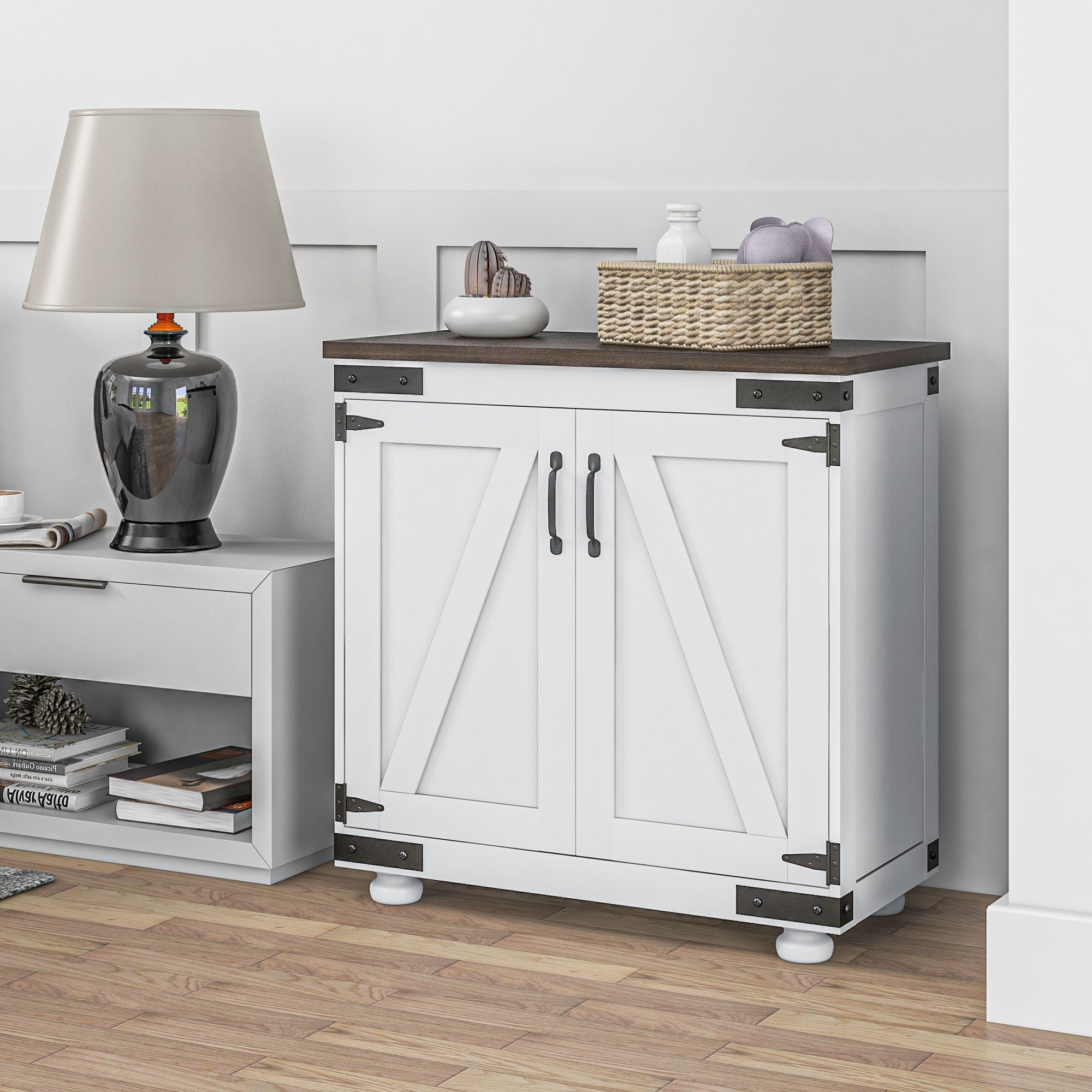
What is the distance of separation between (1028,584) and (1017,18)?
772mm

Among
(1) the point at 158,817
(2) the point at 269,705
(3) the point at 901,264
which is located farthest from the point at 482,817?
(3) the point at 901,264

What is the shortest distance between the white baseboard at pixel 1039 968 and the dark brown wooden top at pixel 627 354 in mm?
825

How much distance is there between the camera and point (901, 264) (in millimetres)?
2980

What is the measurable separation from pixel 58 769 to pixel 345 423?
0.97m

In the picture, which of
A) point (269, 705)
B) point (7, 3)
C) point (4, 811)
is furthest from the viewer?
point (7, 3)

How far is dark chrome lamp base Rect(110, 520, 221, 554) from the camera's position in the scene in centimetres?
320

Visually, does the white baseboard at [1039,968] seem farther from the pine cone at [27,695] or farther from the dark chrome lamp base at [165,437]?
the pine cone at [27,695]

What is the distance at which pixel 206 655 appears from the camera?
121 inches

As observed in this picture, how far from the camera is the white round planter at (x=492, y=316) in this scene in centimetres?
285

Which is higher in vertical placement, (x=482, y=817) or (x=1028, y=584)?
(x=1028, y=584)

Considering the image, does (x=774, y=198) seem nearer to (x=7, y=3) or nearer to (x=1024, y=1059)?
(x=1024, y=1059)

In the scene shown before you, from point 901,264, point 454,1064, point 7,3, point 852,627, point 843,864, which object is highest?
point 7,3

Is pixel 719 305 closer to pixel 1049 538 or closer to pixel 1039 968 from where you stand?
pixel 1049 538

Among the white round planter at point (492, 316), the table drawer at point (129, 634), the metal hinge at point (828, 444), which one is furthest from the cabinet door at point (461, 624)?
the metal hinge at point (828, 444)
